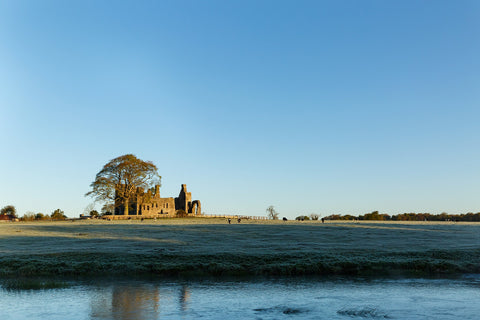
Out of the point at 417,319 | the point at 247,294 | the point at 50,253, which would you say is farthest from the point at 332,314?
the point at 50,253

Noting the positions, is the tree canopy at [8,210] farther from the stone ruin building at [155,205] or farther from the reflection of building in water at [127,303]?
the reflection of building in water at [127,303]

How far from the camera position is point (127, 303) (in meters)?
16.3

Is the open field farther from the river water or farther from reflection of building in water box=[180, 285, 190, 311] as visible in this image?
reflection of building in water box=[180, 285, 190, 311]

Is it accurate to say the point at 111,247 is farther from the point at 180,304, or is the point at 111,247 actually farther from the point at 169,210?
the point at 169,210

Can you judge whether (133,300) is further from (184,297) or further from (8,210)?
(8,210)

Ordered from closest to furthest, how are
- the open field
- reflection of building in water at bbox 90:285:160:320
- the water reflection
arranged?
reflection of building in water at bbox 90:285:160:320, the water reflection, the open field


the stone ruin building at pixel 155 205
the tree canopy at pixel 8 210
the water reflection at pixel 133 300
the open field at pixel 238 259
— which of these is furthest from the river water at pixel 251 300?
the tree canopy at pixel 8 210

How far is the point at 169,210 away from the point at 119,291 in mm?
102556

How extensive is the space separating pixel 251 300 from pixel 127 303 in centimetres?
468

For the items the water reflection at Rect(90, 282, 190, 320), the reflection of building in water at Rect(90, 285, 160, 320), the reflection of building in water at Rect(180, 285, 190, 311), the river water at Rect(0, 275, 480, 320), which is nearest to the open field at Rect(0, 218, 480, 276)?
the river water at Rect(0, 275, 480, 320)

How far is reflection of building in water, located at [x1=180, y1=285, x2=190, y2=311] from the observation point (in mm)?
15812

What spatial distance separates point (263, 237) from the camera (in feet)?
138

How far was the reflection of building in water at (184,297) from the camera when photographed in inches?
623

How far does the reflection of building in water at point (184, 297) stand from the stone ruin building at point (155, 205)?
255 ft
